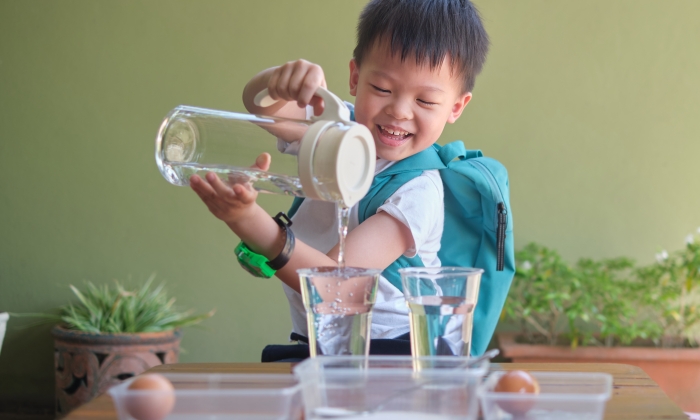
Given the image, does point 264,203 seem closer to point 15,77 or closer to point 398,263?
point 15,77

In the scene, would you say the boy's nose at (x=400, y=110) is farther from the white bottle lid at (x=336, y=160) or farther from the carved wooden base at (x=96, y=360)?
the carved wooden base at (x=96, y=360)

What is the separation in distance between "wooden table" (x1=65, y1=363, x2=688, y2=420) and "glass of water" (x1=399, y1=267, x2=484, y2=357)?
4.4 inches

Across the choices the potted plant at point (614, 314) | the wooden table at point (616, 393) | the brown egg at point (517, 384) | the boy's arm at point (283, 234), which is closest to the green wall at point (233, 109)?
the potted plant at point (614, 314)

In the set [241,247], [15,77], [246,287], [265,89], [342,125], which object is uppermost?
[15,77]

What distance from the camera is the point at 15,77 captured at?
279cm

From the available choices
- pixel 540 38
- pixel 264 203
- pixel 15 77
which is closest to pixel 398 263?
pixel 264 203

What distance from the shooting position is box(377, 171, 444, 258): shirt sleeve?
3.89 feet

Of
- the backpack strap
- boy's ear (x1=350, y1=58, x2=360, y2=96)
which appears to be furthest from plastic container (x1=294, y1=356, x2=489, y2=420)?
boy's ear (x1=350, y1=58, x2=360, y2=96)

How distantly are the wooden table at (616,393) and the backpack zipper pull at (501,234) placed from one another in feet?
0.77

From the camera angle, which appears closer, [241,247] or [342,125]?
[342,125]

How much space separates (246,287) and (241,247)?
5.91 ft

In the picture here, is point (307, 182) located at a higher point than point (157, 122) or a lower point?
lower

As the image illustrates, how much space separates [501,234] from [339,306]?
54cm

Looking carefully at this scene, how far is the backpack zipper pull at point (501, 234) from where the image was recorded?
1.23 meters
